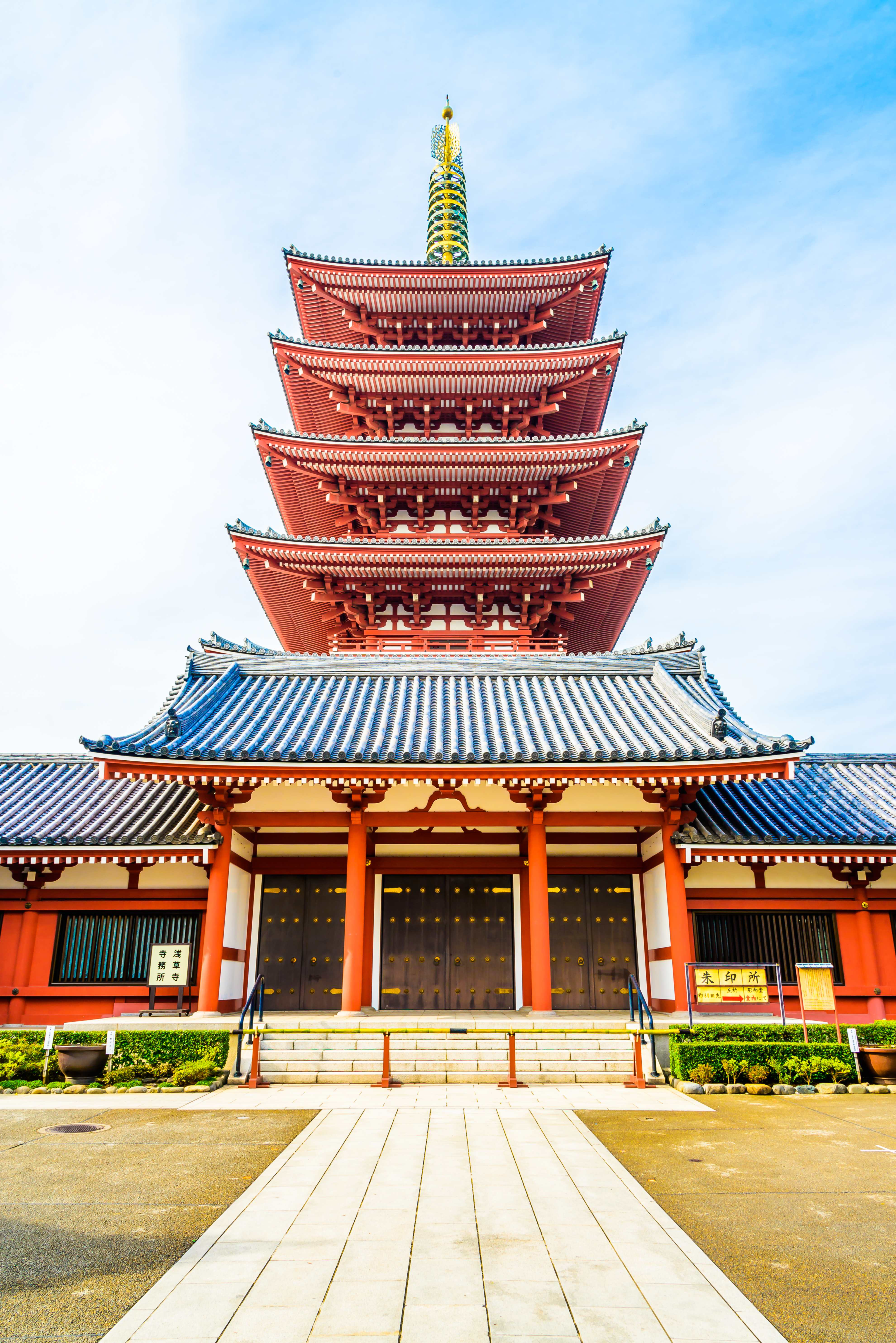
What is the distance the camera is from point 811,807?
16875 millimetres

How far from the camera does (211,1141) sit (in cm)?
812

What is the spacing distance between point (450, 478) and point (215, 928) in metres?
13.5

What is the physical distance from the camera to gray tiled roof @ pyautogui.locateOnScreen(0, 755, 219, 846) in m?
15.2

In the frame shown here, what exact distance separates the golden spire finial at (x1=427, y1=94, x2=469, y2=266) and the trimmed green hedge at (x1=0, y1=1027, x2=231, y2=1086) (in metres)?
25.8

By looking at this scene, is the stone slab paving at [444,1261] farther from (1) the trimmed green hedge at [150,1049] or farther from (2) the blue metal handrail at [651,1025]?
(1) the trimmed green hedge at [150,1049]

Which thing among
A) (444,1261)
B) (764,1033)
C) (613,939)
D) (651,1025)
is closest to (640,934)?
(613,939)

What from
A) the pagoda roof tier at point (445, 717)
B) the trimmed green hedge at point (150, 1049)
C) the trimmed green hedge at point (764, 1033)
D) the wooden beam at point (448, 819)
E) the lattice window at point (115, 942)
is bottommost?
the trimmed green hedge at point (150, 1049)

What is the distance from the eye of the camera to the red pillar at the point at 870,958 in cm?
1537

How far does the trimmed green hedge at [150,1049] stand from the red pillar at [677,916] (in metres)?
7.84

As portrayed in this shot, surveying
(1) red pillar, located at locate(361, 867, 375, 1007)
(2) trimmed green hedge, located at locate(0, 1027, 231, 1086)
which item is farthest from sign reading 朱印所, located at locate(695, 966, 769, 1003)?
(2) trimmed green hedge, located at locate(0, 1027, 231, 1086)

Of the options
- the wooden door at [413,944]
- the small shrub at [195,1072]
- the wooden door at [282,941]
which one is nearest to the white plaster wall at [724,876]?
the wooden door at [413,944]

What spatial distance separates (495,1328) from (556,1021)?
31.3 ft

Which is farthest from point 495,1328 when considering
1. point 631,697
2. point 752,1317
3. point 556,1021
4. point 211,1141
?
point 631,697

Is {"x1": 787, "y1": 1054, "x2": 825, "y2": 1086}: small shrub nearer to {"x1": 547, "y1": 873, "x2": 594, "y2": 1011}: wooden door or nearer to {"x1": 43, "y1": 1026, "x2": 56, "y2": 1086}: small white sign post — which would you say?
{"x1": 547, "y1": 873, "x2": 594, "y2": 1011}: wooden door
